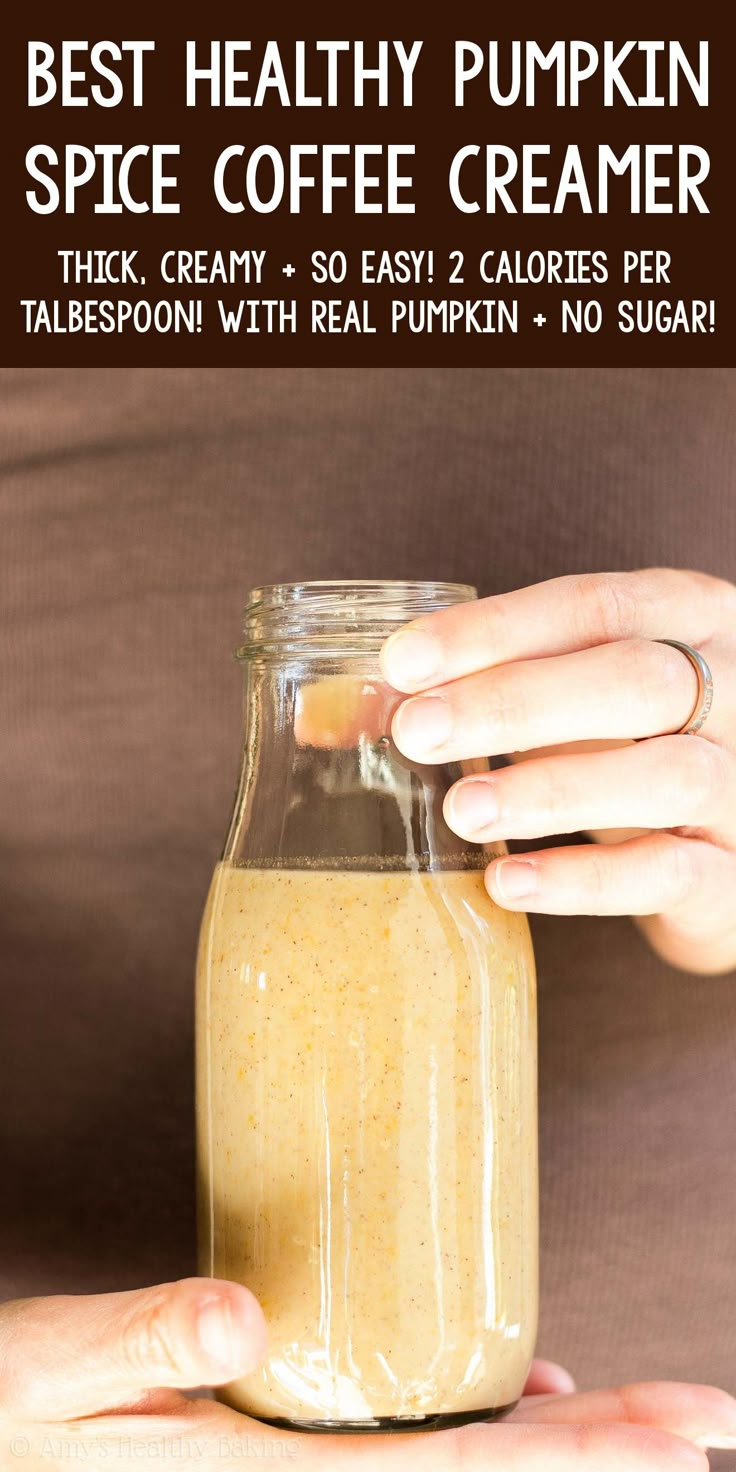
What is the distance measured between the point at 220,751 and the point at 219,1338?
0.50m

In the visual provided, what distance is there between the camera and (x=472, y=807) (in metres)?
0.70

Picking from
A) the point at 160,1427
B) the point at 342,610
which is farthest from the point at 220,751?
the point at 160,1427

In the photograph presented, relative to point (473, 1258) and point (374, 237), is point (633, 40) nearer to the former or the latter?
point (374, 237)

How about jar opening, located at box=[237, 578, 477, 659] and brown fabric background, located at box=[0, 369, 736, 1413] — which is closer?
jar opening, located at box=[237, 578, 477, 659]

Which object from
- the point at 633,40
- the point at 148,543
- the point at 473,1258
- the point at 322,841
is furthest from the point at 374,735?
the point at 633,40

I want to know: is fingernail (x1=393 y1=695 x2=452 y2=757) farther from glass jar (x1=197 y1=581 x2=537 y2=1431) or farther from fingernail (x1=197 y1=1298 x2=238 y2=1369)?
fingernail (x1=197 y1=1298 x2=238 y2=1369)

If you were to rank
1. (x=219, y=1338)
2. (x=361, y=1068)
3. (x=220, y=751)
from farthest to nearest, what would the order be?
(x=220, y=751), (x=361, y=1068), (x=219, y=1338)

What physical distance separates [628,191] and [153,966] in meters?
0.71

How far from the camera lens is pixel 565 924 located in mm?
1024

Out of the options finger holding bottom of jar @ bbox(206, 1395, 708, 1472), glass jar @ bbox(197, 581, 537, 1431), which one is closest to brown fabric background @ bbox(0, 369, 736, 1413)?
glass jar @ bbox(197, 581, 537, 1431)

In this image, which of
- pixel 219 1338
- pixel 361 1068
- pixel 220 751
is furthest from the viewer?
pixel 220 751

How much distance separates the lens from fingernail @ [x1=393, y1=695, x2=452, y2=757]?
0.69 m

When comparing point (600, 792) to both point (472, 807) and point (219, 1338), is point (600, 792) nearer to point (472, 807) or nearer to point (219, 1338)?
point (472, 807)

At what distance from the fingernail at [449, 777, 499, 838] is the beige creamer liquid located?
3 cm
